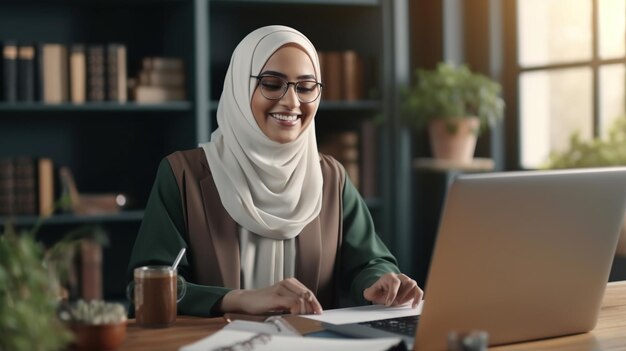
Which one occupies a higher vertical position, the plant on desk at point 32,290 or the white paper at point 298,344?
the plant on desk at point 32,290

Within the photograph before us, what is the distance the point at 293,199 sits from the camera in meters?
2.19

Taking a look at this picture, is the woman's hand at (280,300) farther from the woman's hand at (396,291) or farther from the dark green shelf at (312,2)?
the dark green shelf at (312,2)

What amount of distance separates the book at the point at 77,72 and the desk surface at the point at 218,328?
2.27 meters

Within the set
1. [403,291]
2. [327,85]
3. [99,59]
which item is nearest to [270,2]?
[327,85]

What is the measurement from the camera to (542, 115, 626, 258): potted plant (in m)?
3.48

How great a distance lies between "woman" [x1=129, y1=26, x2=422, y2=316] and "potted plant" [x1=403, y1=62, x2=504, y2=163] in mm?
1917

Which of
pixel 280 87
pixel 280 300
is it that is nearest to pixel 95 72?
pixel 280 87

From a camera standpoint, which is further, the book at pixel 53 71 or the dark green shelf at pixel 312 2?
the dark green shelf at pixel 312 2

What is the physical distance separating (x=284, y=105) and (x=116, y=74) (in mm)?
1887

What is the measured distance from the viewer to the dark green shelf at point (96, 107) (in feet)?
12.2

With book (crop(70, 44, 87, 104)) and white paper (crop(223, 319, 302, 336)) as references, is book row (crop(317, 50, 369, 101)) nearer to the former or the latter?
book (crop(70, 44, 87, 104))

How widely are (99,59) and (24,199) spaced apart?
0.65m

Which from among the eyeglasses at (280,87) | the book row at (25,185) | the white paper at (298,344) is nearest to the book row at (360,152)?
the book row at (25,185)

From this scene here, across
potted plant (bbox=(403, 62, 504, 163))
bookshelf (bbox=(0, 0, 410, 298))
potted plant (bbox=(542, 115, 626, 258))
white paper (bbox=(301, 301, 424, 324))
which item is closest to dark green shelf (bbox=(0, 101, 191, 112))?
bookshelf (bbox=(0, 0, 410, 298))
